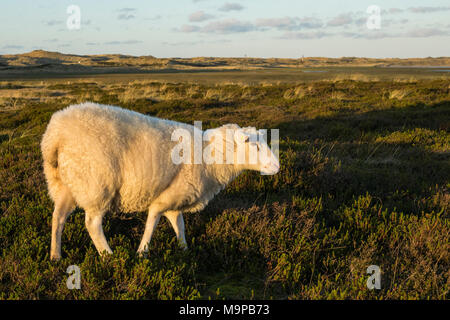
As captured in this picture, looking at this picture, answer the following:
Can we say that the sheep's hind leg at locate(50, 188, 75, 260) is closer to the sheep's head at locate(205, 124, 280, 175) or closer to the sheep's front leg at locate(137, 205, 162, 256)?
the sheep's front leg at locate(137, 205, 162, 256)

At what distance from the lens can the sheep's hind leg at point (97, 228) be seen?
10.6 feet

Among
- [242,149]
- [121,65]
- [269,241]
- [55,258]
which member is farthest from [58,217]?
[121,65]

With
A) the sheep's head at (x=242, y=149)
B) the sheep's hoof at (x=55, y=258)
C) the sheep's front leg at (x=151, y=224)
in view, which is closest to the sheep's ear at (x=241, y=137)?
the sheep's head at (x=242, y=149)

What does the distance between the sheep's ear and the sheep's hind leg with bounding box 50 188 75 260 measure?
179 cm

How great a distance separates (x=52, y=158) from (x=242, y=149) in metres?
1.89

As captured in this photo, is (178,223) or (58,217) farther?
(178,223)

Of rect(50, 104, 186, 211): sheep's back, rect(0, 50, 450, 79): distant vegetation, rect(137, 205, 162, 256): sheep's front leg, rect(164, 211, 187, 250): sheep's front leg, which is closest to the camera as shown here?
rect(50, 104, 186, 211): sheep's back

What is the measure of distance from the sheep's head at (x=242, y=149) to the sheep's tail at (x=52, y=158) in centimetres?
149

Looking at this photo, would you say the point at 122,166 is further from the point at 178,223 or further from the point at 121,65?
the point at 121,65

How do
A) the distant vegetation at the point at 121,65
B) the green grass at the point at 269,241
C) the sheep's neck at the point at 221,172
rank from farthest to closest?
the distant vegetation at the point at 121,65 < the sheep's neck at the point at 221,172 < the green grass at the point at 269,241

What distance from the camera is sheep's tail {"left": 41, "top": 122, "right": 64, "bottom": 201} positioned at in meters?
3.22

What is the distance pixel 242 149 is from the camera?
3.41m

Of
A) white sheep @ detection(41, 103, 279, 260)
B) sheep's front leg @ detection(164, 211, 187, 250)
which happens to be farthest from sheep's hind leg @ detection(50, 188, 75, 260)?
sheep's front leg @ detection(164, 211, 187, 250)

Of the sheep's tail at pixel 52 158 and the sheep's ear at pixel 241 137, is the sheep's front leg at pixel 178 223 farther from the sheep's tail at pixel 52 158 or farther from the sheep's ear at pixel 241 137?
the sheep's tail at pixel 52 158
